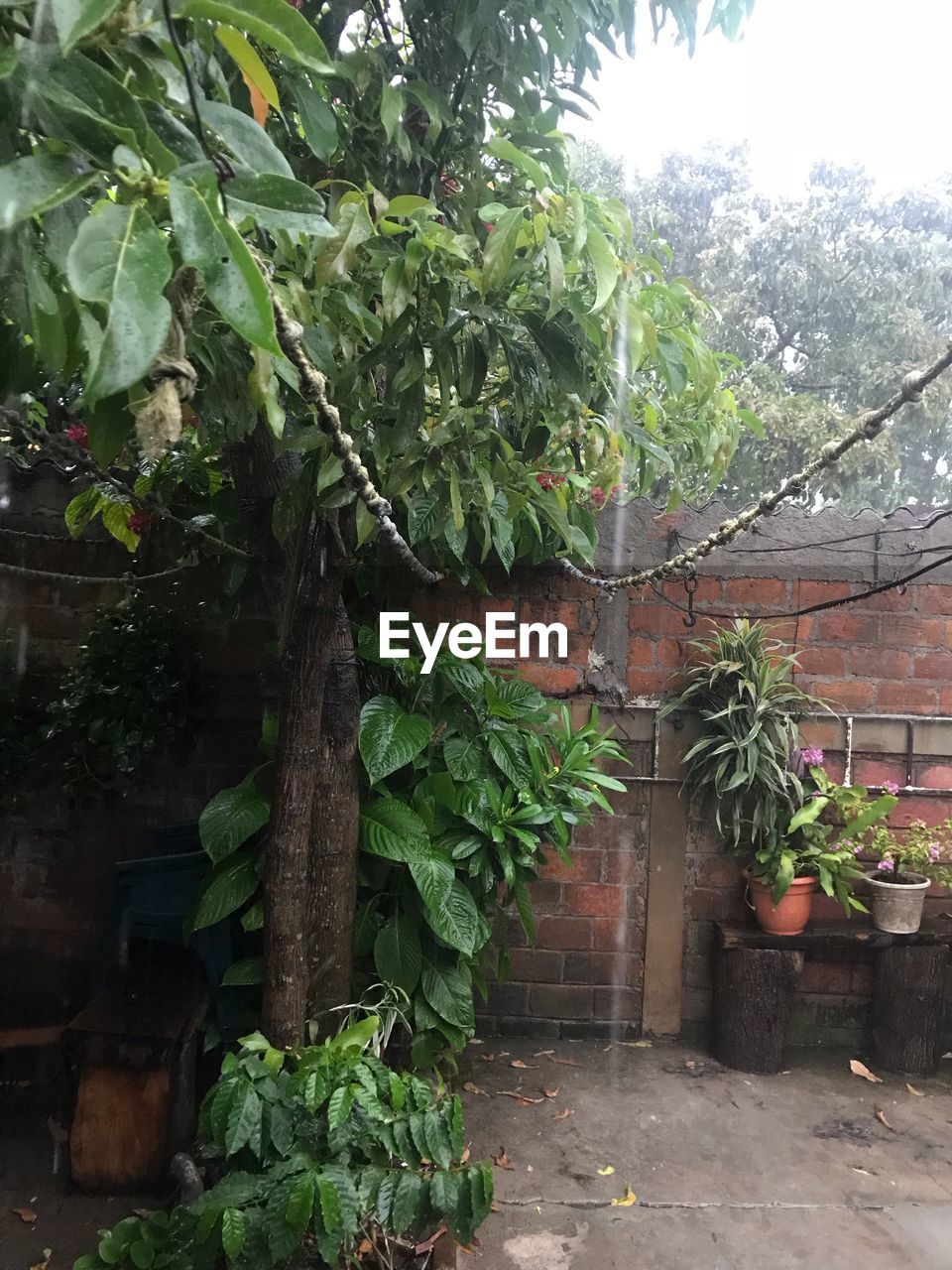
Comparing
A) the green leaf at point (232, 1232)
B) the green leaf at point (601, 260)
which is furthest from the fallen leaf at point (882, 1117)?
the green leaf at point (601, 260)

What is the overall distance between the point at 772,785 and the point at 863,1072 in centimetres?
88

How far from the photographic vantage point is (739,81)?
174 cm

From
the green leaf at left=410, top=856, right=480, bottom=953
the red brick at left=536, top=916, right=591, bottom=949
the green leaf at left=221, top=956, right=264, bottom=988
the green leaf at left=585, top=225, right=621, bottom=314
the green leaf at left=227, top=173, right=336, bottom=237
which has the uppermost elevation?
the green leaf at left=585, top=225, right=621, bottom=314

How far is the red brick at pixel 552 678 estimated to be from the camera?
2740mm

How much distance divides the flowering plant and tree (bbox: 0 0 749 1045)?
4.07 ft

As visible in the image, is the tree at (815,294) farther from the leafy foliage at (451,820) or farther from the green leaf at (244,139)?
the green leaf at (244,139)

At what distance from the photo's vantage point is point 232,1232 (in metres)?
1.35

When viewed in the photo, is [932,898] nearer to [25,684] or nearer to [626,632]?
[626,632]

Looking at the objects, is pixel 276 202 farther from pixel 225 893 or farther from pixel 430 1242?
pixel 430 1242

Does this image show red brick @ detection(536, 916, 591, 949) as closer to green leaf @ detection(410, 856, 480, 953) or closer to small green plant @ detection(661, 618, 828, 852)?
small green plant @ detection(661, 618, 828, 852)

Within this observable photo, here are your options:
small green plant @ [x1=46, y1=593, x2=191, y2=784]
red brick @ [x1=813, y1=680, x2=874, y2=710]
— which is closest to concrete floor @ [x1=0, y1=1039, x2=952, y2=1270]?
small green plant @ [x1=46, y1=593, x2=191, y2=784]

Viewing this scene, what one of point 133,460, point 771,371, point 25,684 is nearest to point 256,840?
point 133,460

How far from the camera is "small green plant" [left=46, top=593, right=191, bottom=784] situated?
233cm

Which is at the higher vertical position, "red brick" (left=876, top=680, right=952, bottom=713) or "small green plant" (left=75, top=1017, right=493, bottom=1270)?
"red brick" (left=876, top=680, right=952, bottom=713)
